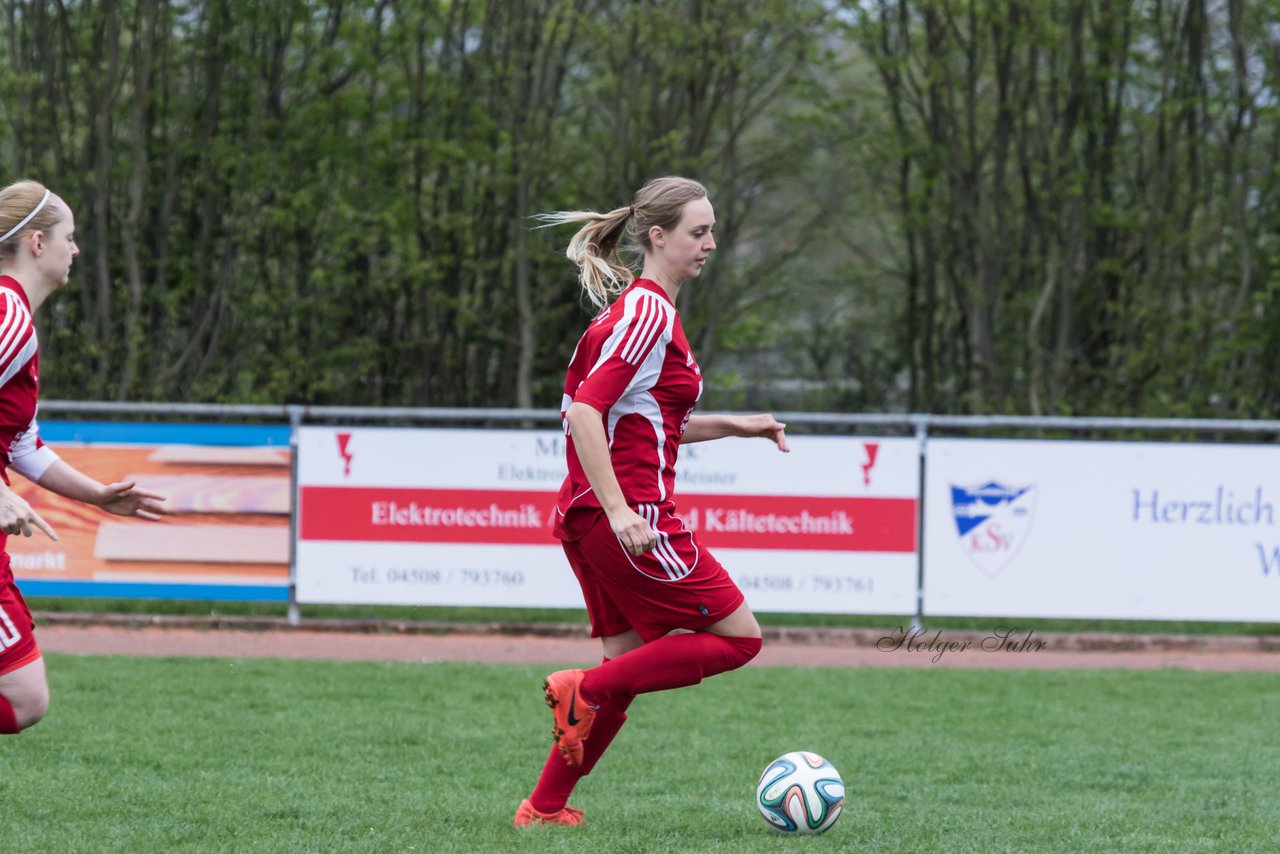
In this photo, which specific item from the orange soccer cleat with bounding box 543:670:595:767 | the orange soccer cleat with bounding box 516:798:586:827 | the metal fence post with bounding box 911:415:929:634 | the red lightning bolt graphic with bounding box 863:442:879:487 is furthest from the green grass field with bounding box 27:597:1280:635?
the orange soccer cleat with bounding box 543:670:595:767

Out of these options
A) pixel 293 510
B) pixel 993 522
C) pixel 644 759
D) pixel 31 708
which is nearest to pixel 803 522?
pixel 993 522

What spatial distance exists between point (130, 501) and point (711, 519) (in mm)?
6380

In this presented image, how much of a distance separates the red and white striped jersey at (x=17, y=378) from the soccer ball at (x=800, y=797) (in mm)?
2481

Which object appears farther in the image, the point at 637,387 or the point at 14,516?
the point at 637,387

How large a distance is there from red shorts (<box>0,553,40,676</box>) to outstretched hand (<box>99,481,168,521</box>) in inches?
13.4

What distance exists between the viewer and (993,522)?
415 inches

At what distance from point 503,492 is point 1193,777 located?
552 centimetres

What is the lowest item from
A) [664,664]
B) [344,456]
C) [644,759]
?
[644,759]

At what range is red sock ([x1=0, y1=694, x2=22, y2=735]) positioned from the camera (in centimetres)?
418

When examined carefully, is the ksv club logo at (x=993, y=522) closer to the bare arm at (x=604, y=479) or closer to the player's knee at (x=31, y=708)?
the bare arm at (x=604, y=479)

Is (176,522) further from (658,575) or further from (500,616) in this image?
(658,575)

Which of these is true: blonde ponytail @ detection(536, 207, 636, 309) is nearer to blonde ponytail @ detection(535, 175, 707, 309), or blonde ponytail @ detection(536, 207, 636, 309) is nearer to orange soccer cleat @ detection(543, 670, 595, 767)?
blonde ponytail @ detection(535, 175, 707, 309)

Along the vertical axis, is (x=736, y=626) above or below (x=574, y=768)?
above

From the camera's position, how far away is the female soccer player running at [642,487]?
4434 mm
